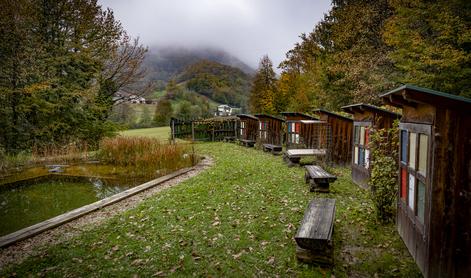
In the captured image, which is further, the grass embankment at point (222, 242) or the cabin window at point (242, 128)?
the cabin window at point (242, 128)

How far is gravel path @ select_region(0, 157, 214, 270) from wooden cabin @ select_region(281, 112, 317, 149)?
328 inches

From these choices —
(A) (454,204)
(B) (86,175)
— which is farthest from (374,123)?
(B) (86,175)

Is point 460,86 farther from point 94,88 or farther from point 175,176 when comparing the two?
point 94,88

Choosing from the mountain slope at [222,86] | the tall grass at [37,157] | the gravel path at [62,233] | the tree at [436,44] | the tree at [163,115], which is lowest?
the gravel path at [62,233]

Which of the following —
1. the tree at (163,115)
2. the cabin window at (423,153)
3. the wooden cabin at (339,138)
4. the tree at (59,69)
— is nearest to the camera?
the cabin window at (423,153)

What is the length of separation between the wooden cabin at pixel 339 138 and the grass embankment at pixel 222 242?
3.93 metres

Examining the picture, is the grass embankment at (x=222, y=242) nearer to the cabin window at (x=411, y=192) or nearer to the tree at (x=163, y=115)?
the cabin window at (x=411, y=192)

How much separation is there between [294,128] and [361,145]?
20.5 ft

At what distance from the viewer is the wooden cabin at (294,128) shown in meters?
13.6

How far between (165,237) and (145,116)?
42951 mm

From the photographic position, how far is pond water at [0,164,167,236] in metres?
6.35

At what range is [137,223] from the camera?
5383 millimetres

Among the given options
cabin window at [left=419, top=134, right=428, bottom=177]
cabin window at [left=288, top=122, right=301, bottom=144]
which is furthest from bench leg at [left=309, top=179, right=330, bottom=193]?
cabin window at [left=288, top=122, right=301, bottom=144]

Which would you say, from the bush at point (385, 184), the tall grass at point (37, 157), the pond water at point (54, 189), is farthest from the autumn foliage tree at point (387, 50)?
the tall grass at point (37, 157)
